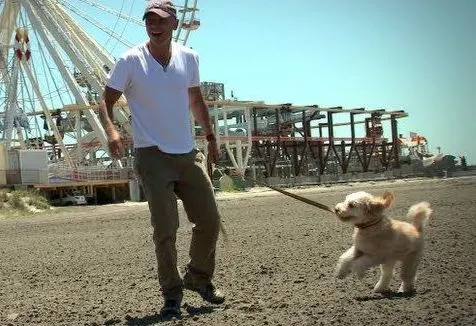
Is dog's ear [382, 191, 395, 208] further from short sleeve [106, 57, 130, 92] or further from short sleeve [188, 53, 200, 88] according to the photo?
short sleeve [106, 57, 130, 92]

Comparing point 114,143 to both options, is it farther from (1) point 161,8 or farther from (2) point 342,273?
(2) point 342,273

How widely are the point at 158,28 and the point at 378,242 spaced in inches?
80.4

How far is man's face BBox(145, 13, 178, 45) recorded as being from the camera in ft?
13.5

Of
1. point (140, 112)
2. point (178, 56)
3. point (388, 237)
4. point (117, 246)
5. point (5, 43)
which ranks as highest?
point (5, 43)

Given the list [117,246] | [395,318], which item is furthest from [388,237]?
[117,246]

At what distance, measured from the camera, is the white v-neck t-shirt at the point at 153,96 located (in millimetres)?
4109

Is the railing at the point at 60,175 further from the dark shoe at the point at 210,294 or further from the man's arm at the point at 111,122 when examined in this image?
the man's arm at the point at 111,122

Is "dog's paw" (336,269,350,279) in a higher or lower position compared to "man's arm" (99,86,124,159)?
lower

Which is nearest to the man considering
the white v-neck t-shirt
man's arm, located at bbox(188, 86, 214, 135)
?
the white v-neck t-shirt

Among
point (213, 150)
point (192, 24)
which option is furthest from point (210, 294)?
point (192, 24)

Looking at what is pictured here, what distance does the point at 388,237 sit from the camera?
4.22 metres

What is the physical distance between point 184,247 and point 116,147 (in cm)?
471

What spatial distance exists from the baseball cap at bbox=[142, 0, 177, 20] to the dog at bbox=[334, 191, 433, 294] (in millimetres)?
1752

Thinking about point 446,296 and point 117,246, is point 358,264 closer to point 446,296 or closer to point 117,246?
Result: point 446,296
